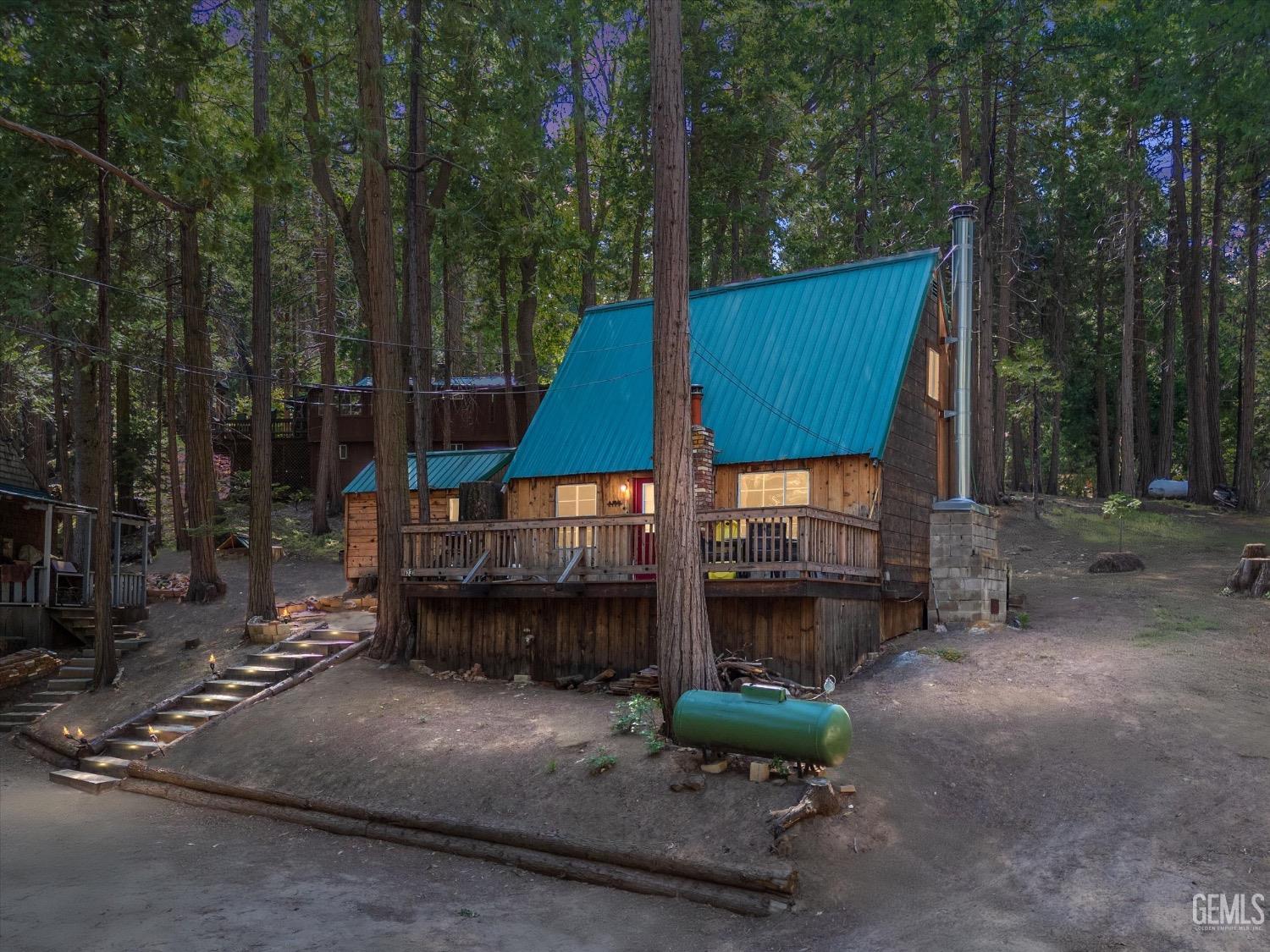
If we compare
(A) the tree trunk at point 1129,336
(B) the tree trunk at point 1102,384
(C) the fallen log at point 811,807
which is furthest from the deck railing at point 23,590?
(B) the tree trunk at point 1102,384

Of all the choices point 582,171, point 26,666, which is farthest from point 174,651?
point 582,171

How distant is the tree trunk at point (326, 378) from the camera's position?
34.2 metres

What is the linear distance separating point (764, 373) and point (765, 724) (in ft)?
35.0

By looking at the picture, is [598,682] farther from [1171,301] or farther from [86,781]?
[1171,301]

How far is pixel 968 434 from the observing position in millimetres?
19781

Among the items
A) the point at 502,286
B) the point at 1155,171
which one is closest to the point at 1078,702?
the point at 502,286

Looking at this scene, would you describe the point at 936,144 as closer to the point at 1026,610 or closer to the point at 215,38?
the point at 1026,610

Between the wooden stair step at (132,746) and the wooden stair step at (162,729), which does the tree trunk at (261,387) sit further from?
the wooden stair step at (132,746)

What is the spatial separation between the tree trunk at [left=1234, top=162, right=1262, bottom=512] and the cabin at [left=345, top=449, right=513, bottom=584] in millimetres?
25666

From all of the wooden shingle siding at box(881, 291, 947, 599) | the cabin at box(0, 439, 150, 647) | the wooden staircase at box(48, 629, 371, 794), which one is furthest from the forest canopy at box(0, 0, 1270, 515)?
the wooden shingle siding at box(881, 291, 947, 599)

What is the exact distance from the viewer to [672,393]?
1226cm

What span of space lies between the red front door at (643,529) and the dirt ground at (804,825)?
101 inches

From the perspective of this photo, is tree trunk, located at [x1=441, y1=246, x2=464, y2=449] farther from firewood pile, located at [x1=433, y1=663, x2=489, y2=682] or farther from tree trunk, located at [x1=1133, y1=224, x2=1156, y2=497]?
tree trunk, located at [x1=1133, y1=224, x2=1156, y2=497]

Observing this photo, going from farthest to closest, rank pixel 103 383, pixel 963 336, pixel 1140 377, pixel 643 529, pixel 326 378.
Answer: pixel 1140 377 < pixel 326 378 < pixel 963 336 < pixel 103 383 < pixel 643 529
